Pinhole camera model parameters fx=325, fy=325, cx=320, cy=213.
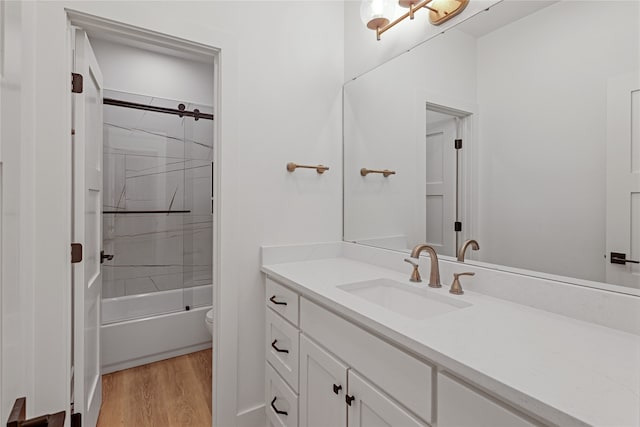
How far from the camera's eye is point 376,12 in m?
1.66

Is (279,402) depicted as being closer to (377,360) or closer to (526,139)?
(377,360)

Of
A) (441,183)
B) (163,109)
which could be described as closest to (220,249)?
(441,183)

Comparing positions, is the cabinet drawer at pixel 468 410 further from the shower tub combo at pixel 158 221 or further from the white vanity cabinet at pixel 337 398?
the shower tub combo at pixel 158 221

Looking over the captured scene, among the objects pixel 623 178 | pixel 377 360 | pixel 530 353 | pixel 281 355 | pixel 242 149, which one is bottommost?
pixel 281 355

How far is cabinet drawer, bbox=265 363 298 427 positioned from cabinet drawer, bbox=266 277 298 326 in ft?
1.05

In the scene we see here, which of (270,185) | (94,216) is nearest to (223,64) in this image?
(270,185)

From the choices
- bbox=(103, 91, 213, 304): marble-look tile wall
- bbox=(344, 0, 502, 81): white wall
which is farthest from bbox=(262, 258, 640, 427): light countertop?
bbox=(103, 91, 213, 304): marble-look tile wall

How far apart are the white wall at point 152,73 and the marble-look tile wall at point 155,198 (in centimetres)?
9

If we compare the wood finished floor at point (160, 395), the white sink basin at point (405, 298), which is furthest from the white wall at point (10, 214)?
the wood finished floor at point (160, 395)

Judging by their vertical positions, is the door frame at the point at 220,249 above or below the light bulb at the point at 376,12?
below

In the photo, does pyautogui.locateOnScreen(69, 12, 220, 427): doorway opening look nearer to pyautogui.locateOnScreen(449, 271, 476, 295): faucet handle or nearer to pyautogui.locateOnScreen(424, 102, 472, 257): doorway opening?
pyautogui.locateOnScreen(424, 102, 472, 257): doorway opening

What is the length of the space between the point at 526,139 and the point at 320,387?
1.19 meters

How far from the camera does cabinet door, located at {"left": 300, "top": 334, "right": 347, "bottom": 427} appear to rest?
111 cm

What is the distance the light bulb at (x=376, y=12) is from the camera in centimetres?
165
